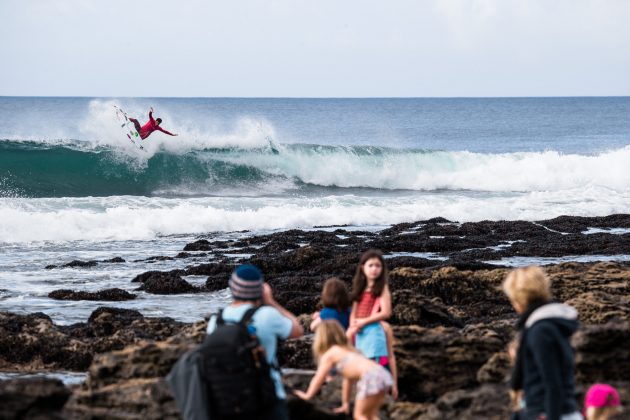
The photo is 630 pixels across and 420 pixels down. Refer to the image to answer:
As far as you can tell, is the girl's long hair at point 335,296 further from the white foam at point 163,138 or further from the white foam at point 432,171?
the white foam at point 432,171

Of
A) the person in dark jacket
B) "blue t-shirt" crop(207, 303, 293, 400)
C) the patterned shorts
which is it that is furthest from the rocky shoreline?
the person in dark jacket

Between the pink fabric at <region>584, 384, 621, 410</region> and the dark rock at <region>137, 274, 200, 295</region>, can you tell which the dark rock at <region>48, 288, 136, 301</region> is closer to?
the dark rock at <region>137, 274, 200, 295</region>

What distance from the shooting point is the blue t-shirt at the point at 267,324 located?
5895 millimetres

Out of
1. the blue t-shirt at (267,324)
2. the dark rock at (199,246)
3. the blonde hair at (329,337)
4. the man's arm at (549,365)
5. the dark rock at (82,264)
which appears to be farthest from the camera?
the dark rock at (199,246)

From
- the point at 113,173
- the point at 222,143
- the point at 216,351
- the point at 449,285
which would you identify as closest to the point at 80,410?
the point at 216,351

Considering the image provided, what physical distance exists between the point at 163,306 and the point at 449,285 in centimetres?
469

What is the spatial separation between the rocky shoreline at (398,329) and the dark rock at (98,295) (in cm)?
2

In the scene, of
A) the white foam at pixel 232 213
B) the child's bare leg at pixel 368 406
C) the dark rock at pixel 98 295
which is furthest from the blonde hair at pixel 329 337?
the white foam at pixel 232 213

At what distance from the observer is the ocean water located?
21.6 meters

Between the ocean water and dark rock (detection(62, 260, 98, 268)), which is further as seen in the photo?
the ocean water

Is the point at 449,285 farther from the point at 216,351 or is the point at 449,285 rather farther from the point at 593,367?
the point at 216,351

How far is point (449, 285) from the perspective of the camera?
47.9 ft

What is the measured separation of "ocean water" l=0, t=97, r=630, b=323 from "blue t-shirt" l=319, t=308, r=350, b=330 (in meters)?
6.70

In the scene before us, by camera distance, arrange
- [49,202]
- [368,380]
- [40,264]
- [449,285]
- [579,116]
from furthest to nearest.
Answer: [579,116] < [49,202] < [40,264] < [449,285] < [368,380]
